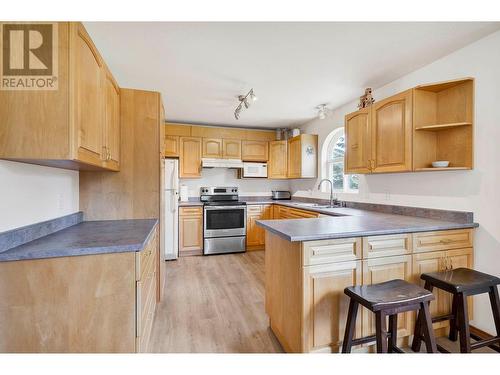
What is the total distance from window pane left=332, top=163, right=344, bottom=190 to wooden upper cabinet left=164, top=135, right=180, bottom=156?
279 centimetres

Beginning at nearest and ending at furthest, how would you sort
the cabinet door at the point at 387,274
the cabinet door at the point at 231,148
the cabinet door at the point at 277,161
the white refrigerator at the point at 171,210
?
the cabinet door at the point at 387,274 < the white refrigerator at the point at 171,210 < the cabinet door at the point at 231,148 < the cabinet door at the point at 277,161

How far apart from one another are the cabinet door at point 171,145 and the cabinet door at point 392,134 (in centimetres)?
321

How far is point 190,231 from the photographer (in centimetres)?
420

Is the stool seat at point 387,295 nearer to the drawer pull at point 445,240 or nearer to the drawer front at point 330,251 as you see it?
the drawer front at point 330,251

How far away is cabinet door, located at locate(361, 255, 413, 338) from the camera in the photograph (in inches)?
66.5

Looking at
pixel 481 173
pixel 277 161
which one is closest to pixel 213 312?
pixel 481 173

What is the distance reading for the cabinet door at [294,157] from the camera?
4.40 metres

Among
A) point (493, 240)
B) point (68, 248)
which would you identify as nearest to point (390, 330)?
point (493, 240)

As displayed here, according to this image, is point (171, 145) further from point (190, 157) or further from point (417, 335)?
point (417, 335)

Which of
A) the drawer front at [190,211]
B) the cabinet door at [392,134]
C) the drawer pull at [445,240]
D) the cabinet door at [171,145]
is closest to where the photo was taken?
the drawer pull at [445,240]

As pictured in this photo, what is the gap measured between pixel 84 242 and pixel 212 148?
3.40 meters

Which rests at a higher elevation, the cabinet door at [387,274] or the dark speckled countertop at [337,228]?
the dark speckled countertop at [337,228]

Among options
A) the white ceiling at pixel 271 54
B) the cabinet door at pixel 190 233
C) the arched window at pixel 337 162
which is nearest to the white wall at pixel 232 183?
the cabinet door at pixel 190 233

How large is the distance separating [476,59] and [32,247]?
341cm
